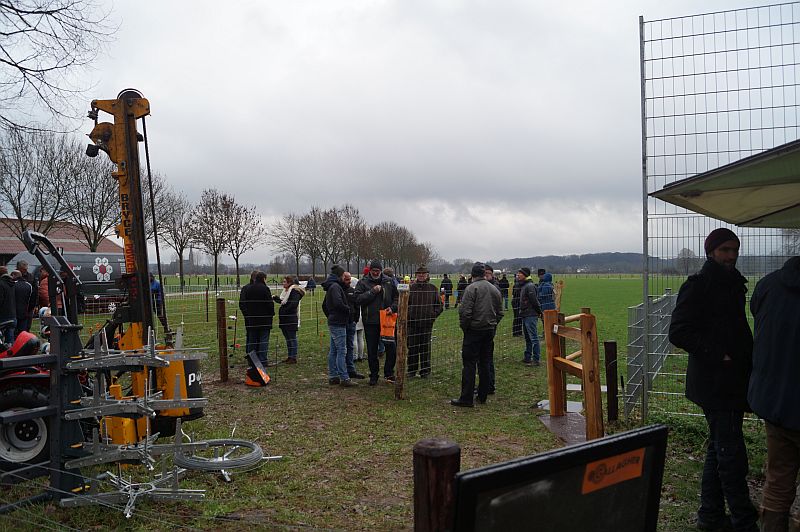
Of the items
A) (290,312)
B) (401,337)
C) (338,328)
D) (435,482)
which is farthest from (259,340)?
(435,482)

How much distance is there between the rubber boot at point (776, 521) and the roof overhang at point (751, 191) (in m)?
2.07

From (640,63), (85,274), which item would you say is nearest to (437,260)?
(85,274)

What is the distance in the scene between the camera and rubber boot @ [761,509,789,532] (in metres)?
3.44

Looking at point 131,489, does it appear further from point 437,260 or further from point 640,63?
point 437,260

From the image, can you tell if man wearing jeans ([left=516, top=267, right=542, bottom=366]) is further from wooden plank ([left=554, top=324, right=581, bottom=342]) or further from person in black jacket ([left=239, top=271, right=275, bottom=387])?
person in black jacket ([left=239, top=271, right=275, bottom=387])

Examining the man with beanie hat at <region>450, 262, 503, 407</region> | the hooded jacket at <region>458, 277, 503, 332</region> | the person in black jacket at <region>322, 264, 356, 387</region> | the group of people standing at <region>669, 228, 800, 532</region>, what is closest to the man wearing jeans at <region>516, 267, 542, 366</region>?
the man with beanie hat at <region>450, 262, 503, 407</region>

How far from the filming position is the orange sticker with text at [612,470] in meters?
2.00

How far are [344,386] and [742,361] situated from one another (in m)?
6.65

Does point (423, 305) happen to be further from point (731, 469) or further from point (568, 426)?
point (731, 469)

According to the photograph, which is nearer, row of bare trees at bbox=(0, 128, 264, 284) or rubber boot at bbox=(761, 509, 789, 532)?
rubber boot at bbox=(761, 509, 789, 532)

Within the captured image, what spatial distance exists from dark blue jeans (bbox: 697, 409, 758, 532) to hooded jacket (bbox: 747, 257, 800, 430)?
0.44m

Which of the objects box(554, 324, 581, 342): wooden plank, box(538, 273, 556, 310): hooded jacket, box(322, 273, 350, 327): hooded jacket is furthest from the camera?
box(538, 273, 556, 310): hooded jacket

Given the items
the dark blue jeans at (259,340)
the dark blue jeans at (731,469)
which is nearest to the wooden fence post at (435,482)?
the dark blue jeans at (731,469)

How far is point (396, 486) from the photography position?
5.09 m
